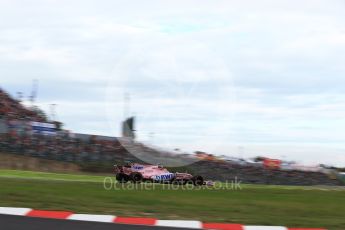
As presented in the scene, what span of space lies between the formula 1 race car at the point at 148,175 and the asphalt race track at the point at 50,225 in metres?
11.0

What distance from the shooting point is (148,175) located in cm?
1825

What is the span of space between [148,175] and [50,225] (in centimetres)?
1214

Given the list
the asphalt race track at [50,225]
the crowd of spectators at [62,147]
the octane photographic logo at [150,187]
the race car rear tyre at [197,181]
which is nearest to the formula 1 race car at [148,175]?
the race car rear tyre at [197,181]

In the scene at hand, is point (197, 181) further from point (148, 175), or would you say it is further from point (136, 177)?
point (136, 177)

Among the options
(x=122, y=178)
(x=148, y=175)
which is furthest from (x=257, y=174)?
(x=122, y=178)

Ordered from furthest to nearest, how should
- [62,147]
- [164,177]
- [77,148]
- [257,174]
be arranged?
1. [257,174]
2. [77,148]
3. [62,147]
4. [164,177]

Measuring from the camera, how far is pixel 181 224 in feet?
21.9

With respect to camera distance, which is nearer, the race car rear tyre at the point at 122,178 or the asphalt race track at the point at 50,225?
the asphalt race track at the point at 50,225

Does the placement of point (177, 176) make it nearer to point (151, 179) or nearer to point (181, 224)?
point (151, 179)

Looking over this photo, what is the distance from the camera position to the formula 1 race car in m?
17.7

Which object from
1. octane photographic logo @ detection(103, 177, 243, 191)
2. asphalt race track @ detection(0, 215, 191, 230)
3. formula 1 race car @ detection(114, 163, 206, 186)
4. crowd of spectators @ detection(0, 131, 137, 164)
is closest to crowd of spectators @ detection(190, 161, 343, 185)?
crowd of spectators @ detection(0, 131, 137, 164)

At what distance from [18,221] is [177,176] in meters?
12.7

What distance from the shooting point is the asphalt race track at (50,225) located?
5980 millimetres

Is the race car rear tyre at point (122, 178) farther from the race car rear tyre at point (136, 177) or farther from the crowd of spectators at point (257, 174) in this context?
the crowd of spectators at point (257, 174)
